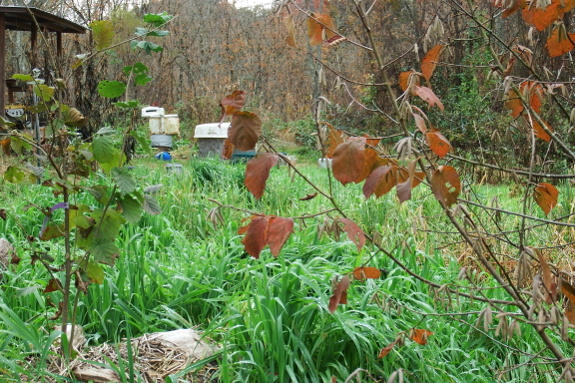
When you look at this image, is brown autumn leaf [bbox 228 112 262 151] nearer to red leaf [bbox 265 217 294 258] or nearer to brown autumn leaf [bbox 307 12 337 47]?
red leaf [bbox 265 217 294 258]

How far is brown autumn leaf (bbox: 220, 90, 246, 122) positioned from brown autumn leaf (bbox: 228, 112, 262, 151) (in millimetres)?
21

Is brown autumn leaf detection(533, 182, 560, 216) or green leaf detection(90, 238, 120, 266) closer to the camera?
brown autumn leaf detection(533, 182, 560, 216)

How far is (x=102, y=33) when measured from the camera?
192 cm

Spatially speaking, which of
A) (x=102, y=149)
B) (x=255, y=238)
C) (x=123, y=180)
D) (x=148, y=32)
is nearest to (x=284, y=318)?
(x=123, y=180)

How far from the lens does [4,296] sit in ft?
8.14

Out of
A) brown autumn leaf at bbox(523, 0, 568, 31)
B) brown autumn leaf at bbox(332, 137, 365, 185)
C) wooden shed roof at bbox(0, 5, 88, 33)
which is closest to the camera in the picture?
brown autumn leaf at bbox(332, 137, 365, 185)

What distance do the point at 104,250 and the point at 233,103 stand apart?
3.04 feet

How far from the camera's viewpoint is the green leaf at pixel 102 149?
175 cm

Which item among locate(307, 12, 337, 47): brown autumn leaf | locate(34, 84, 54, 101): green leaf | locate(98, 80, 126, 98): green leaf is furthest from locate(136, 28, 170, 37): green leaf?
locate(307, 12, 337, 47): brown autumn leaf

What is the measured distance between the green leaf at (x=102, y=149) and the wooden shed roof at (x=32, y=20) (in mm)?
5382

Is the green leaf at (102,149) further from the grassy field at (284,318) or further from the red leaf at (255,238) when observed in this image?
the red leaf at (255,238)

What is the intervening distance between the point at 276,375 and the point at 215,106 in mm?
12761

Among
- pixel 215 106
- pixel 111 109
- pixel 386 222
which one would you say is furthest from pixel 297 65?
pixel 386 222

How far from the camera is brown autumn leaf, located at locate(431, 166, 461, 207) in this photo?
1.12 m
